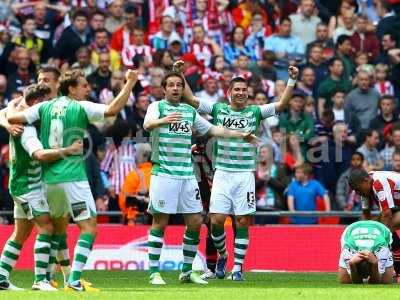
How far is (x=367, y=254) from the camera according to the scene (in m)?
16.5

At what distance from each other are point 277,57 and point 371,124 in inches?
110

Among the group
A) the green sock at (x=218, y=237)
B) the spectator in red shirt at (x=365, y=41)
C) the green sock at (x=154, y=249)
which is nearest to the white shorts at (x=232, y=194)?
the green sock at (x=218, y=237)

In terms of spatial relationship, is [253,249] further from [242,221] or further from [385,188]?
[385,188]

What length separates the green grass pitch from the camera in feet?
46.1

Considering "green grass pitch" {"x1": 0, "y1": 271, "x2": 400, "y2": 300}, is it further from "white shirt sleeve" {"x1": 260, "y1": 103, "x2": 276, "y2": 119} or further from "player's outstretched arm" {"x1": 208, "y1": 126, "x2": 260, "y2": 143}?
"white shirt sleeve" {"x1": 260, "y1": 103, "x2": 276, "y2": 119}

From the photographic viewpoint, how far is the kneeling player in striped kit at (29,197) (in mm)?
15312

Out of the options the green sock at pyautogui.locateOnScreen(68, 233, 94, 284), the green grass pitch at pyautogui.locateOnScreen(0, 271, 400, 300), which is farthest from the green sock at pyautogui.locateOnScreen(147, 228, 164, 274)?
the green sock at pyautogui.locateOnScreen(68, 233, 94, 284)

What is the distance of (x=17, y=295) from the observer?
1427cm

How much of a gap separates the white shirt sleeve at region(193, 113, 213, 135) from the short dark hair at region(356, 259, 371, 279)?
2541 millimetres

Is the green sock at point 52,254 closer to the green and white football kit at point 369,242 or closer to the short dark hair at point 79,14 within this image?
the green and white football kit at point 369,242

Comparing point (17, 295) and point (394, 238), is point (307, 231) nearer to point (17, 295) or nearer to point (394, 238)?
point (394, 238)

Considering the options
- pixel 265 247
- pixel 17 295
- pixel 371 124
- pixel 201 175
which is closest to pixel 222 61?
pixel 371 124

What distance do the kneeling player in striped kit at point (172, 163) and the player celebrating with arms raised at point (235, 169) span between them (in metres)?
0.85

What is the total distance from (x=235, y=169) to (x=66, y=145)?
344cm
